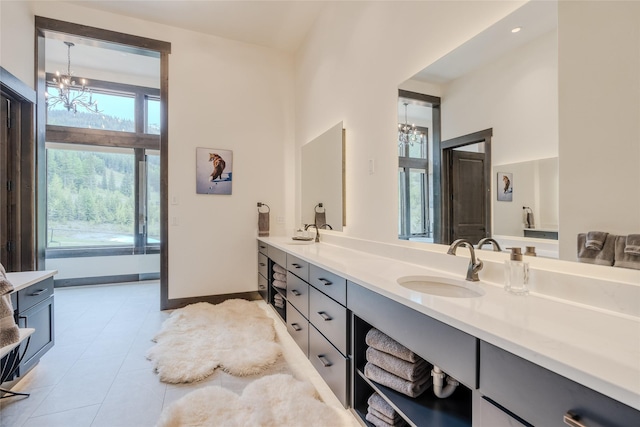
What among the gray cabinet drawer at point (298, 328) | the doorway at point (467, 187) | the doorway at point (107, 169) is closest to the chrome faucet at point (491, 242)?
the doorway at point (467, 187)

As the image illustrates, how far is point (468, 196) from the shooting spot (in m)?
1.50

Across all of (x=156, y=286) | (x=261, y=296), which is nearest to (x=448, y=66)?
(x=261, y=296)

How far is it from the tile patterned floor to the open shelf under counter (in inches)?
16.5

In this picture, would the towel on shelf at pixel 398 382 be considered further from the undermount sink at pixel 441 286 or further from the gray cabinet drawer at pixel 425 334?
the undermount sink at pixel 441 286

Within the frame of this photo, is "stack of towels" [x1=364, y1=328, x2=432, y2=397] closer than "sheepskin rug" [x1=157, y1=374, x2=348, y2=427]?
Yes

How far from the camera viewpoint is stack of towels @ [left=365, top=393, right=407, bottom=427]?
1316 mm

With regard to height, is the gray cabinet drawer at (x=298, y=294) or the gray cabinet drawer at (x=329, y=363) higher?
the gray cabinet drawer at (x=298, y=294)

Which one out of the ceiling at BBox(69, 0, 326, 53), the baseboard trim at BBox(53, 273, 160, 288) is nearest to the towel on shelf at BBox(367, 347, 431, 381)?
the ceiling at BBox(69, 0, 326, 53)

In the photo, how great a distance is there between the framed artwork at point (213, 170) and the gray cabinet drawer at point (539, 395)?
3314 mm

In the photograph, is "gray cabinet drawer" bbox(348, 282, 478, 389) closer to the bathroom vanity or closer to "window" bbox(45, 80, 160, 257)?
the bathroom vanity

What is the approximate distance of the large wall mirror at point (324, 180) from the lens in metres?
2.70

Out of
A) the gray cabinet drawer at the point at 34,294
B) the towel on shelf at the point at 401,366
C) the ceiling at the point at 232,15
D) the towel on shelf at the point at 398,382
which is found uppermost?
the ceiling at the point at 232,15

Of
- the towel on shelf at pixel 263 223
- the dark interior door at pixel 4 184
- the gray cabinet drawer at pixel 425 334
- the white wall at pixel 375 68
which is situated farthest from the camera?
the towel on shelf at pixel 263 223

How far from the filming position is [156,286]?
4441 mm
